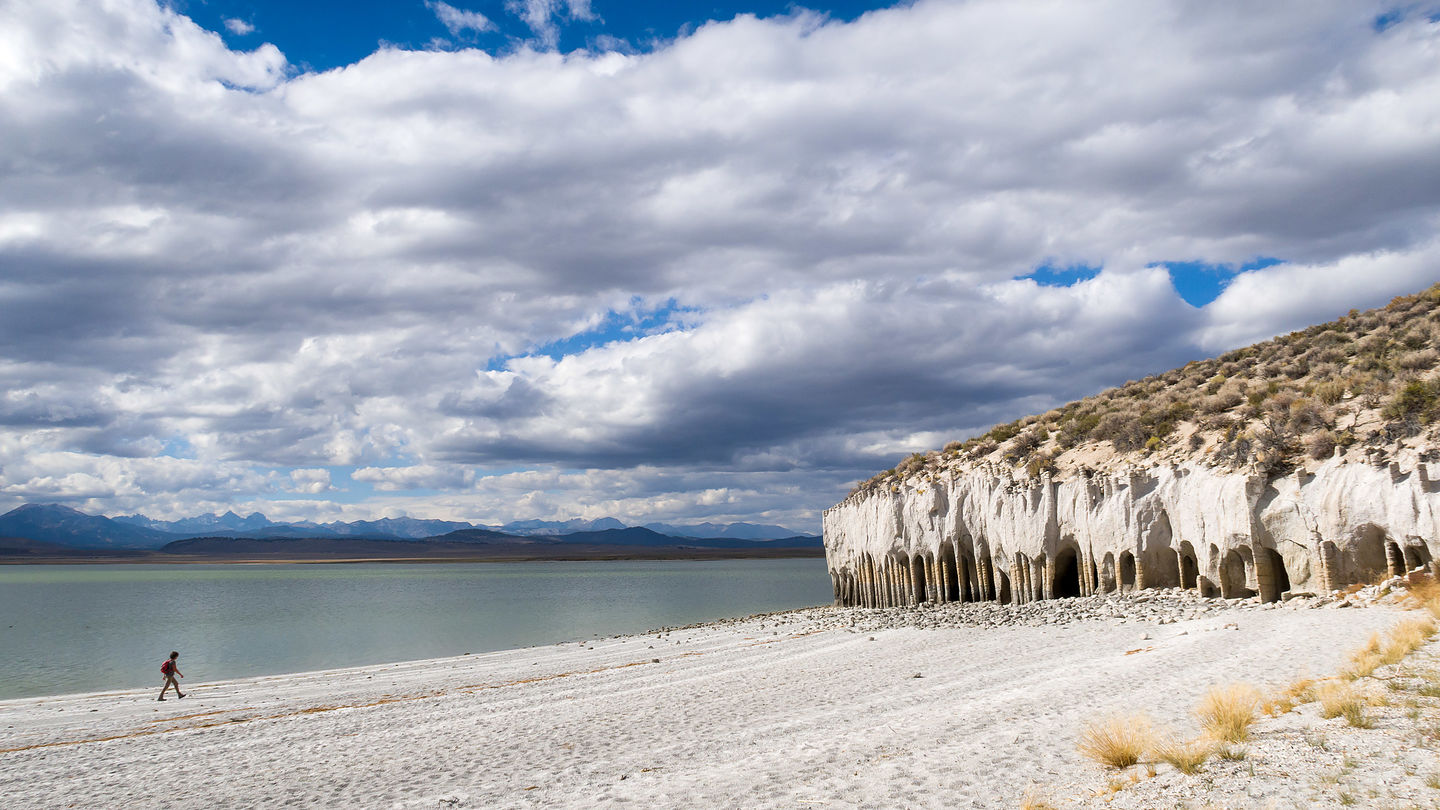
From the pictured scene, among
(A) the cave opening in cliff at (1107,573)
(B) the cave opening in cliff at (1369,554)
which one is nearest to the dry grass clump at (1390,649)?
(B) the cave opening in cliff at (1369,554)

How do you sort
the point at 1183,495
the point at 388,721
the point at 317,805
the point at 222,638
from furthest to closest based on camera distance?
the point at 222,638 < the point at 1183,495 < the point at 388,721 < the point at 317,805

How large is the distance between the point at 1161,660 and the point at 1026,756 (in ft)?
22.8

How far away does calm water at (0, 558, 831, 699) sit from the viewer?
3153 centimetres

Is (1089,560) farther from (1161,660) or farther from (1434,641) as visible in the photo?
(1434,641)

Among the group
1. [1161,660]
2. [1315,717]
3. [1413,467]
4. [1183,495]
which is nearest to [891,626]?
[1183,495]

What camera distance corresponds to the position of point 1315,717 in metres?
8.67

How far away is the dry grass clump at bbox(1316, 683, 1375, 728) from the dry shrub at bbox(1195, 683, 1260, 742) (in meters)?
0.70

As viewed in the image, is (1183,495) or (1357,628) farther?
(1183,495)

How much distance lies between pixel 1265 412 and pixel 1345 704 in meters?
19.0

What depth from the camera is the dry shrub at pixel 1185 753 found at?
7672 millimetres

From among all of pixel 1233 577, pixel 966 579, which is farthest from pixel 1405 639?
pixel 966 579

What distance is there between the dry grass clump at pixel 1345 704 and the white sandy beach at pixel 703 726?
201 centimetres

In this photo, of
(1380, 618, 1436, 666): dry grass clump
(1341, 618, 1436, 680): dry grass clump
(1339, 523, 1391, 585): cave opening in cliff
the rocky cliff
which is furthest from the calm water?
(1380, 618, 1436, 666): dry grass clump

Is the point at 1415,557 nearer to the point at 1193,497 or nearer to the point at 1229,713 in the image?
the point at 1193,497
